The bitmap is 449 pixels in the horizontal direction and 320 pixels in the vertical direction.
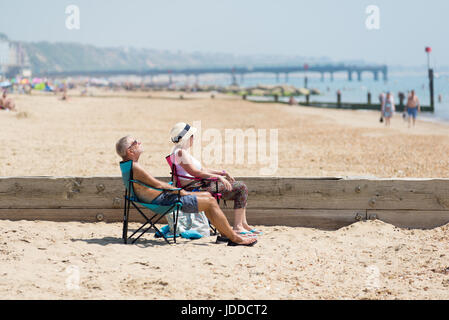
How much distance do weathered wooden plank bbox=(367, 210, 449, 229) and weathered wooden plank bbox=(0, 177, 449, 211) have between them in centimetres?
5

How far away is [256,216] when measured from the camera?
20.2 ft

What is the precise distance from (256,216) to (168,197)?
47.9 inches

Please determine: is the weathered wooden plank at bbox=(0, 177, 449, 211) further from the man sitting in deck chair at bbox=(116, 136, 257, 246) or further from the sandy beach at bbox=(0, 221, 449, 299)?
the man sitting in deck chair at bbox=(116, 136, 257, 246)

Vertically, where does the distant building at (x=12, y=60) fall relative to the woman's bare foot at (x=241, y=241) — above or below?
above

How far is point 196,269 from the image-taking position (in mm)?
4645

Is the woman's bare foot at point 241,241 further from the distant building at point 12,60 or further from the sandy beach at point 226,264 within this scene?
the distant building at point 12,60

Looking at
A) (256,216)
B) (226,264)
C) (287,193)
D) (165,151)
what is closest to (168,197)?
(226,264)

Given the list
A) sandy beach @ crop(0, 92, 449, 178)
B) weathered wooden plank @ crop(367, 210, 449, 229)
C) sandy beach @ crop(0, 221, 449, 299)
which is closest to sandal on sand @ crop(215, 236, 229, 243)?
sandy beach @ crop(0, 221, 449, 299)

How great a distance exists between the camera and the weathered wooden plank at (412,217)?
19.4 ft

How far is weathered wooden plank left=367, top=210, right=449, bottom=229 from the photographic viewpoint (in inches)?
233

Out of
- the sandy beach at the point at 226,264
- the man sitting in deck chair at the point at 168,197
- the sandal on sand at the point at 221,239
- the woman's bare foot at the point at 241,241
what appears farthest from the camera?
the sandal on sand at the point at 221,239

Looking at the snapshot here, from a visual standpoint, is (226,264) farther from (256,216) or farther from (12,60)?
(12,60)

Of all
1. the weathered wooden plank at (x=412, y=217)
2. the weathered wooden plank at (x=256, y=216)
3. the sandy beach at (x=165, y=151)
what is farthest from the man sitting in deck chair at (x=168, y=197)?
the sandy beach at (x=165, y=151)
